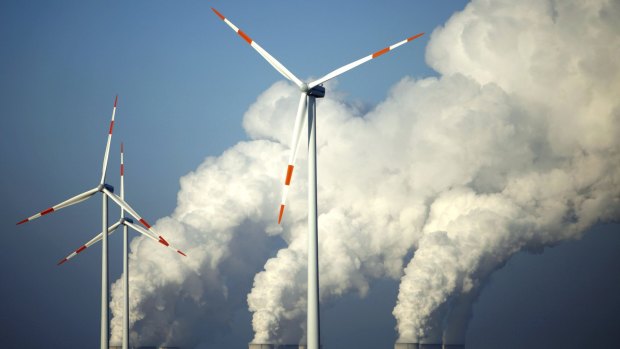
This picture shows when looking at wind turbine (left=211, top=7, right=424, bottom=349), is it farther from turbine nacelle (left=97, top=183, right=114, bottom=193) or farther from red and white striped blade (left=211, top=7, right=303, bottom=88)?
turbine nacelle (left=97, top=183, right=114, bottom=193)

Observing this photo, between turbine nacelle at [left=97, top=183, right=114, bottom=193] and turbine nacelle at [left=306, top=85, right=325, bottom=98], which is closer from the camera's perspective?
turbine nacelle at [left=306, top=85, right=325, bottom=98]

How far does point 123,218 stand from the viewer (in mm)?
123688

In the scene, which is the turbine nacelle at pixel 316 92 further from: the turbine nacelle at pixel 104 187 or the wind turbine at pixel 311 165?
the turbine nacelle at pixel 104 187

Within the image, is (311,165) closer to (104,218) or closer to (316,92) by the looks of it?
(316,92)

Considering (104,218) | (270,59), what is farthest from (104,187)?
(270,59)

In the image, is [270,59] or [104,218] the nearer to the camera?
[270,59]

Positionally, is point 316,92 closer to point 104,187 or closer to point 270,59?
point 270,59

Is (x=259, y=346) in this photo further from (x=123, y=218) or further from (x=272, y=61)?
(x=272, y=61)

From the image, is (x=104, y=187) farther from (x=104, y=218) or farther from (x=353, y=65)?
(x=353, y=65)

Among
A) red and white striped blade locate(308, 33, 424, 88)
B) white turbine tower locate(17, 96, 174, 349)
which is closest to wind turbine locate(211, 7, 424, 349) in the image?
red and white striped blade locate(308, 33, 424, 88)

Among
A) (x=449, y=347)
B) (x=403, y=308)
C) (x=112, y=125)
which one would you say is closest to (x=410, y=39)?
(x=112, y=125)

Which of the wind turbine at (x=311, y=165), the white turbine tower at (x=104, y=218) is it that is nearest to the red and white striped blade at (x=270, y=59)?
the wind turbine at (x=311, y=165)

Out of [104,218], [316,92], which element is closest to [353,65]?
[316,92]

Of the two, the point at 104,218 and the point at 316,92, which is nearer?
the point at 316,92
